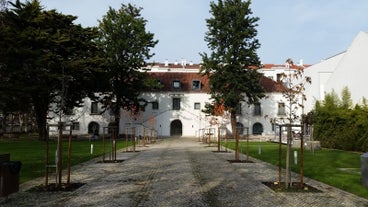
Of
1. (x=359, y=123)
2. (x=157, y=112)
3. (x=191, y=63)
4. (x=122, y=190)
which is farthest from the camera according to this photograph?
(x=191, y=63)

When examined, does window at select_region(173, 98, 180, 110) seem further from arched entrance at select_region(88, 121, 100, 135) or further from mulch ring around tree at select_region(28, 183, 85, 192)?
mulch ring around tree at select_region(28, 183, 85, 192)

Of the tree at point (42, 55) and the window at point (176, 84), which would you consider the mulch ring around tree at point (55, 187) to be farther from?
the window at point (176, 84)

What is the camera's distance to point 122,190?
11.7m

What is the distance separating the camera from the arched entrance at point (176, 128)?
65.7 m

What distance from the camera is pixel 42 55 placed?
128 feet

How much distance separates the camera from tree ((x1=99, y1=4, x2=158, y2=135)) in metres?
53.7

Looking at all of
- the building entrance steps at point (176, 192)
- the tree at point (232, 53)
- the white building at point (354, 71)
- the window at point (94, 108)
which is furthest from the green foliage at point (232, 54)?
the building entrance steps at point (176, 192)

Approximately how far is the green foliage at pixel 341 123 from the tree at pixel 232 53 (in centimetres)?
1742

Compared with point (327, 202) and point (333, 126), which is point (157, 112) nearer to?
point (333, 126)

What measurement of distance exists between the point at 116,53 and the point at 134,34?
388cm

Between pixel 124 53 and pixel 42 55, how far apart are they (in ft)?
55.6

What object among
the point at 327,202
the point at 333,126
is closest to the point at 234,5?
the point at 333,126

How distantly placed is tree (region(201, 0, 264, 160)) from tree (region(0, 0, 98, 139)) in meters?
17.2

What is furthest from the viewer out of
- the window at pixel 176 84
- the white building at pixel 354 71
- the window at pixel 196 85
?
the window at pixel 196 85
